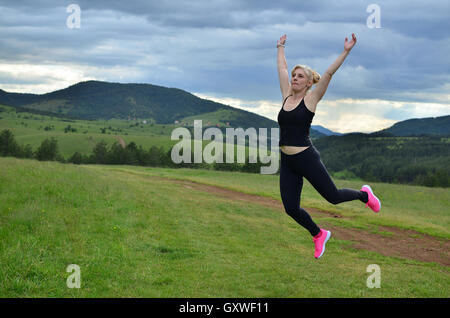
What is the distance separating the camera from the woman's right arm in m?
7.40

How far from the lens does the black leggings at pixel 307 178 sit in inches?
272

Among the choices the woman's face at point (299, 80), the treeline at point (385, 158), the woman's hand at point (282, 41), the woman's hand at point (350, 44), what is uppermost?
the woman's hand at point (282, 41)

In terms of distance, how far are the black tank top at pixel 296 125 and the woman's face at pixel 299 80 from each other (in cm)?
27

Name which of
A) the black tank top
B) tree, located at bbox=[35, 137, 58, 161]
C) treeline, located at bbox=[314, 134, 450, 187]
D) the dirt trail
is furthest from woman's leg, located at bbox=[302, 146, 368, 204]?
treeline, located at bbox=[314, 134, 450, 187]

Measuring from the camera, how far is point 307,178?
6.95 m

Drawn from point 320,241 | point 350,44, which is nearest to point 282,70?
point 350,44

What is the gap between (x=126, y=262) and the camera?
995cm

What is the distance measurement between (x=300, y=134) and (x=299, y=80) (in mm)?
931

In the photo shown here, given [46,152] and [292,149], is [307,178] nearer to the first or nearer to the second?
[292,149]

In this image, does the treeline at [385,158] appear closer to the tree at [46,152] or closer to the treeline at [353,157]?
the treeline at [353,157]

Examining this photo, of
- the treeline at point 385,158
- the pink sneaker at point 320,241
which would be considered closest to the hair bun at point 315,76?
the pink sneaker at point 320,241
